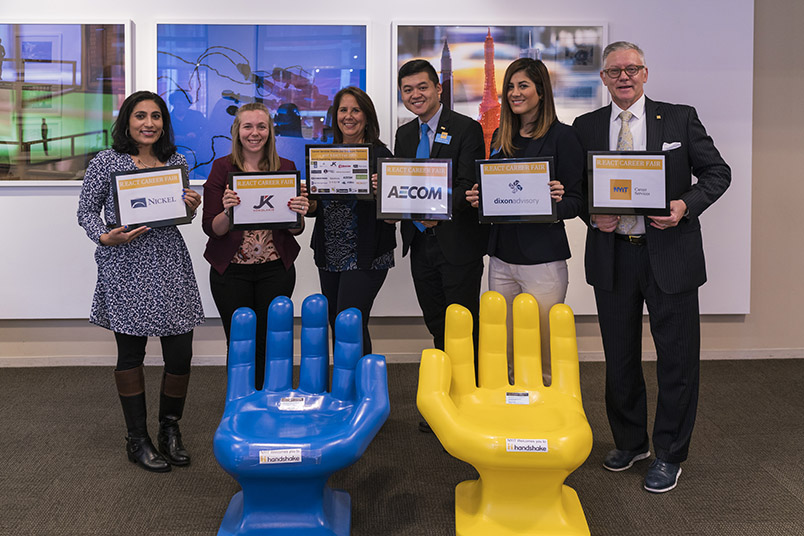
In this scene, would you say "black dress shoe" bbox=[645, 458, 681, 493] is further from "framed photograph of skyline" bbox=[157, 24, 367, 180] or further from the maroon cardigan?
"framed photograph of skyline" bbox=[157, 24, 367, 180]

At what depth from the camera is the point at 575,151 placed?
271cm

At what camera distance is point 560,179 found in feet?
9.03

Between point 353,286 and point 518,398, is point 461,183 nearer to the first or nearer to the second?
point 353,286

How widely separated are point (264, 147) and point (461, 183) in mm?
881

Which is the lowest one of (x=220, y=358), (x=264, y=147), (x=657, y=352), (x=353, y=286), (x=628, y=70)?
(x=220, y=358)

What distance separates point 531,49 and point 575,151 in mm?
1891

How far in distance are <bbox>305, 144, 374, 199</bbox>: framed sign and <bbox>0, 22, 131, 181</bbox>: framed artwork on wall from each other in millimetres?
2001

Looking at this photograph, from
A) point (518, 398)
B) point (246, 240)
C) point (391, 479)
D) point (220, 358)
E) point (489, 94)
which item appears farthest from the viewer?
point (220, 358)

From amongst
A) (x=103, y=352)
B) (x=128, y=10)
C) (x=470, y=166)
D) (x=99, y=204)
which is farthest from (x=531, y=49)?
(x=103, y=352)

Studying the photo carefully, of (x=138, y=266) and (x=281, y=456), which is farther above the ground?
(x=138, y=266)

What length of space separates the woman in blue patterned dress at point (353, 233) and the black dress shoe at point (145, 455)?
3.31 ft

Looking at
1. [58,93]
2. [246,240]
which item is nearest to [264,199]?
[246,240]

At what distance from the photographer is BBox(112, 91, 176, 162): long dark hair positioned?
9.16 feet

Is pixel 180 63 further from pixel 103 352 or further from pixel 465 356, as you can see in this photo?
pixel 465 356
